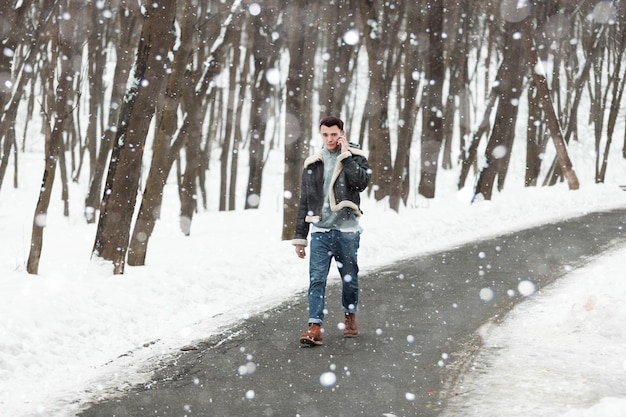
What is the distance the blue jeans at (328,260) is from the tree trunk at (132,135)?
12.9 feet

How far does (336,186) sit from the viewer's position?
6973mm

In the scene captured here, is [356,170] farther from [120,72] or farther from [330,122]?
→ [120,72]

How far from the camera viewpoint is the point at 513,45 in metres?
21.2

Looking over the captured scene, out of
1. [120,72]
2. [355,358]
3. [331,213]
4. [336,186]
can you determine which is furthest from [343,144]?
[120,72]

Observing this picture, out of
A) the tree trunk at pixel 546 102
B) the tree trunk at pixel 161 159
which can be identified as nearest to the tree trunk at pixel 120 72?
the tree trunk at pixel 161 159

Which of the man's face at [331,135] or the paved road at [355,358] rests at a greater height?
the man's face at [331,135]

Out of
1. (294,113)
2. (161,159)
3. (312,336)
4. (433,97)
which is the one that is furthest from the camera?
(433,97)

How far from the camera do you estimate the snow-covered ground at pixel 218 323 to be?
5348mm

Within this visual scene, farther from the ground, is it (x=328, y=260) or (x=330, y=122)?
(x=330, y=122)

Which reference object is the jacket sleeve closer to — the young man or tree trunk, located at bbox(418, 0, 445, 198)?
the young man

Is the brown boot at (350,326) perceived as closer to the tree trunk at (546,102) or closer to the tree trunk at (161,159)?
the tree trunk at (161,159)

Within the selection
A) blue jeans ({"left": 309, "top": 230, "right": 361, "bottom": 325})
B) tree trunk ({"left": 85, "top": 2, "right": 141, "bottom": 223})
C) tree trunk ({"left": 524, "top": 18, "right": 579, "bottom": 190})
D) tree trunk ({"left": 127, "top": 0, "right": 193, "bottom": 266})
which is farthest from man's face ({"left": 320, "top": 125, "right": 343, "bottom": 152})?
tree trunk ({"left": 524, "top": 18, "right": 579, "bottom": 190})

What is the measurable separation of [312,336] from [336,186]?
1445 mm

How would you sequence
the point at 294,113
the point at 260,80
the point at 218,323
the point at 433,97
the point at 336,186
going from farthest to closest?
the point at 260,80, the point at 433,97, the point at 294,113, the point at 218,323, the point at 336,186
